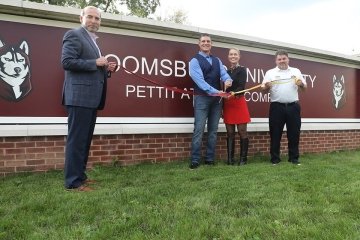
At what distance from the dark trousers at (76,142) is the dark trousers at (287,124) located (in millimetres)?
3139

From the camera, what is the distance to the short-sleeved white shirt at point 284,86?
639 centimetres

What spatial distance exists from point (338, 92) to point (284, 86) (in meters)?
3.36

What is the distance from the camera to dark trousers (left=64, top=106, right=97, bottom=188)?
14.4ft

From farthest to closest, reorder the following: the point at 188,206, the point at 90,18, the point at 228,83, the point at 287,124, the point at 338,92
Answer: the point at 338,92
the point at 287,124
the point at 228,83
the point at 90,18
the point at 188,206

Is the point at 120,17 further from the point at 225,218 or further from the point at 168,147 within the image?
the point at 225,218

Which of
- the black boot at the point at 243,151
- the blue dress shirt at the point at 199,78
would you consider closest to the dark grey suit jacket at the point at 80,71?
the blue dress shirt at the point at 199,78

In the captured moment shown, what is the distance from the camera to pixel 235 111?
20.9 ft

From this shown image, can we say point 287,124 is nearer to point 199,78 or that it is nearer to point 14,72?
point 199,78

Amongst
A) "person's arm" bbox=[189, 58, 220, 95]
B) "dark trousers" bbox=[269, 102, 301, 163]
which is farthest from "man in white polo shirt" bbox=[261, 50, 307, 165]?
"person's arm" bbox=[189, 58, 220, 95]

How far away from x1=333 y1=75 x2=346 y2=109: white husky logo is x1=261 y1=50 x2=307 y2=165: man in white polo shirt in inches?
120

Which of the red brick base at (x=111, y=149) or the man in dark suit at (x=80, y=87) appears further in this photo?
the red brick base at (x=111, y=149)

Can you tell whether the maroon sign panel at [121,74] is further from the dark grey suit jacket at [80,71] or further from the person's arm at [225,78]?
the dark grey suit jacket at [80,71]

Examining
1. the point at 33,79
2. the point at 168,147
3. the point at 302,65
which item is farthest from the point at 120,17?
the point at 302,65

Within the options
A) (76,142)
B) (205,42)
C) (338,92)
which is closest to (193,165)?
(205,42)
